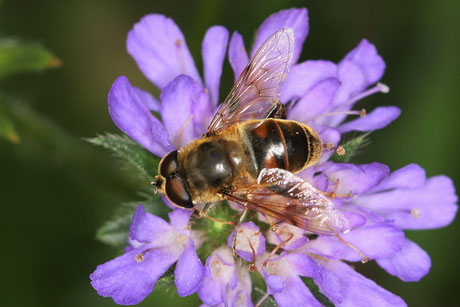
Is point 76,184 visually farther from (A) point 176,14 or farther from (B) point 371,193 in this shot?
(B) point 371,193

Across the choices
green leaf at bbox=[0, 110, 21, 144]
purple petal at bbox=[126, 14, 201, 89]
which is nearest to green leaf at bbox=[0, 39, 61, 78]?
green leaf at bbox=[0, 110, 21, 144]

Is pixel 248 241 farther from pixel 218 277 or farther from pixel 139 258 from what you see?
pixel 139 258

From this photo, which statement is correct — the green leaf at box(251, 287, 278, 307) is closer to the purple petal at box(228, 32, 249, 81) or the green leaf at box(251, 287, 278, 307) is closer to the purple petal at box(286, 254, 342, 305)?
the purple petal at box(286, 254, 342, 305)

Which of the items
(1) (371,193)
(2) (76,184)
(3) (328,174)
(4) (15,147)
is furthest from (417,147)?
(4) (15,147)

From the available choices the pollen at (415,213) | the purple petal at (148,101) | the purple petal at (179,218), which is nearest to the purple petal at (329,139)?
the pollen at (415,213)

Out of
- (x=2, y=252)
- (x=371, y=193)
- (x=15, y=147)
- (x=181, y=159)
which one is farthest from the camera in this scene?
(x=2, y=252)

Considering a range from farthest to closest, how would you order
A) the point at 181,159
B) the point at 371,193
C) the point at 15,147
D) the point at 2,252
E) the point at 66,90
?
the point at 66,90
the point at 2,252
the point at 15,147
the point at 371,193
the point at 181,159

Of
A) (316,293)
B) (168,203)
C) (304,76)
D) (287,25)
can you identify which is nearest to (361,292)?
(316,293)
